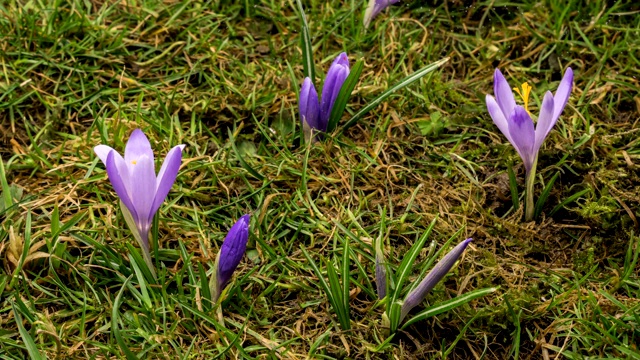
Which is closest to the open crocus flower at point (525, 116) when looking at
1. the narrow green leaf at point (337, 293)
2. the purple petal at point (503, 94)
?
the purple petal at point (503, 94)

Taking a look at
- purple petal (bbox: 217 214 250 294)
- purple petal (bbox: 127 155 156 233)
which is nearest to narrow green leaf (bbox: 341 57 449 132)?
purple petal (bbox: 217 214 250 294)

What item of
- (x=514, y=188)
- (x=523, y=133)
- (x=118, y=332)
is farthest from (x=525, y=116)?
(x=118, y=332)

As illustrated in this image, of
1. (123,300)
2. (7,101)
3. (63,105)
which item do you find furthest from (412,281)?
(7,101)

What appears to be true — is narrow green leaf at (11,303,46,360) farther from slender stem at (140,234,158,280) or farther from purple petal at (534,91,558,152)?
purple petal at (534,91,558,152)

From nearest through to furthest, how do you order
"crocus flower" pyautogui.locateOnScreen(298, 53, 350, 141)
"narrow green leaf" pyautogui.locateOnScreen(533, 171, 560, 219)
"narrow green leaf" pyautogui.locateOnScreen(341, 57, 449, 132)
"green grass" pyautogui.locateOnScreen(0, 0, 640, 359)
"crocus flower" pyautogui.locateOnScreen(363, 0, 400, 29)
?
1. "green grass" pyautogui.locateOnScreen(0, 0, 640, 359)
2. "narrow green leaf" pyautogui.locateOnScreen(533, 171, 560, 219)
3. "crocus flower" pyautogui.locateOnScreen(298, 53, 350, 141)
4. "narrow green leaf" pyautogui.locateOnScreen(341, 57, 449, 132)
5. "crocus flower" pyautogui.locateOnScreen(363, 0, 400, 29)

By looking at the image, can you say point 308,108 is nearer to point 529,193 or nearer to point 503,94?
point 503,94
